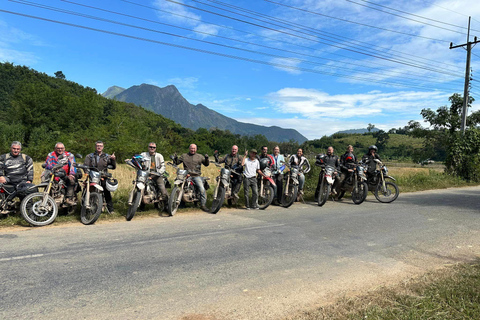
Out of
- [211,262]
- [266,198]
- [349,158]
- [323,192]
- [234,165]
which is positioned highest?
[349,158]

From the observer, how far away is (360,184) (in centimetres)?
1091

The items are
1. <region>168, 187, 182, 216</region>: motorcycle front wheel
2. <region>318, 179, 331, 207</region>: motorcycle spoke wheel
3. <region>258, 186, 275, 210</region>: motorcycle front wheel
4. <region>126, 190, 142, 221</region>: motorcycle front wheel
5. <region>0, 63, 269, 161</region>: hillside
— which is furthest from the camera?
<region>0, 63, 269, 161</region>: hillside

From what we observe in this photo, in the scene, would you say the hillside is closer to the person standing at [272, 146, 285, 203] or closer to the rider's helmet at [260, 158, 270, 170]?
the person standing at [272, 146, 285, 203]

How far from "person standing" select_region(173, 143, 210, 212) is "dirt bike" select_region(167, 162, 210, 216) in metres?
0.12

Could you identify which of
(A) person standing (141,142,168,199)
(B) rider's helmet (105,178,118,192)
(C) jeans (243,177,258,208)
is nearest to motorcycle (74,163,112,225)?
(B) rider's helmet (105,178,118,192)

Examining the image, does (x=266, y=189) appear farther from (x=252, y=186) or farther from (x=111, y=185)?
(x=111, y=185)

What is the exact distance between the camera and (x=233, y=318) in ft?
10.3

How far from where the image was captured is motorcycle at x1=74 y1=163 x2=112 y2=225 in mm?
6926

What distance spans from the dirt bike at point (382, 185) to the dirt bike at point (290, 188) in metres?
3.20

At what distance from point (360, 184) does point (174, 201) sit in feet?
20.7

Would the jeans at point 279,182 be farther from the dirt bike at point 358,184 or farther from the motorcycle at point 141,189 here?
the motorcycle at point 141,189

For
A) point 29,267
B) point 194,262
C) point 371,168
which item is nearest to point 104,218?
point 29,267

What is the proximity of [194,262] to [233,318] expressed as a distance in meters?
1.65

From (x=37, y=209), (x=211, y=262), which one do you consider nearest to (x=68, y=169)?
(x=37, y=209)
